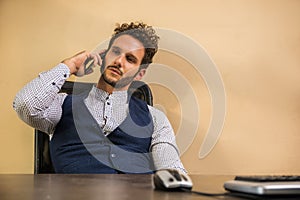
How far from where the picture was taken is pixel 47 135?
1780 mm

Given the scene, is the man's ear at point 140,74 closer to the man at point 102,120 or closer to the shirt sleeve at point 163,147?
the man at point 102,120

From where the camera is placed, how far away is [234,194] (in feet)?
2.41

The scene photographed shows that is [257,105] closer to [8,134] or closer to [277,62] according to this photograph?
[277,62]

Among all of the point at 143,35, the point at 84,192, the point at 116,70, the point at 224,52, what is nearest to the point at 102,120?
the point at 116,70

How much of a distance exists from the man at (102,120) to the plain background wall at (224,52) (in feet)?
0.93

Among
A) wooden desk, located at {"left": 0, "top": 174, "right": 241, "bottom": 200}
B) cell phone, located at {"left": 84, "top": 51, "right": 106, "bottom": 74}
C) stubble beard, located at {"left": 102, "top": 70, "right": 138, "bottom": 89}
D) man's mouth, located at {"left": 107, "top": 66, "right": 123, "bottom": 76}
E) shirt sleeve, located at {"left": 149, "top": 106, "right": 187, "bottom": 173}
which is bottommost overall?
wooden desk, located at {"left": 0, "top": 174, "right": 241, "bottom": 200}

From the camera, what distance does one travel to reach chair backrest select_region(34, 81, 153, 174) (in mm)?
1754

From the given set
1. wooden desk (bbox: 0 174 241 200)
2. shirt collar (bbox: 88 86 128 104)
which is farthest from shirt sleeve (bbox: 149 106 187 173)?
wooden desk (bbox: 0 174 241 200)

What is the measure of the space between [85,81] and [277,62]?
3.24 feet

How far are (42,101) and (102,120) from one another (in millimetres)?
258

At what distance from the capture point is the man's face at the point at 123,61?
181 centimetres

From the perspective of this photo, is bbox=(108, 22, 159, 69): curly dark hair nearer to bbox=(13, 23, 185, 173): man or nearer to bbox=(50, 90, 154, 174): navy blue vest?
bbox=(13, 23, 185, 173): man

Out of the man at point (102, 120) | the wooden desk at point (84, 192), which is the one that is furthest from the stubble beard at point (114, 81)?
the wooden desk at point (84, 192)

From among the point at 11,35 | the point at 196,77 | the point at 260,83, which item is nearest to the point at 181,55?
the point at 196,77
